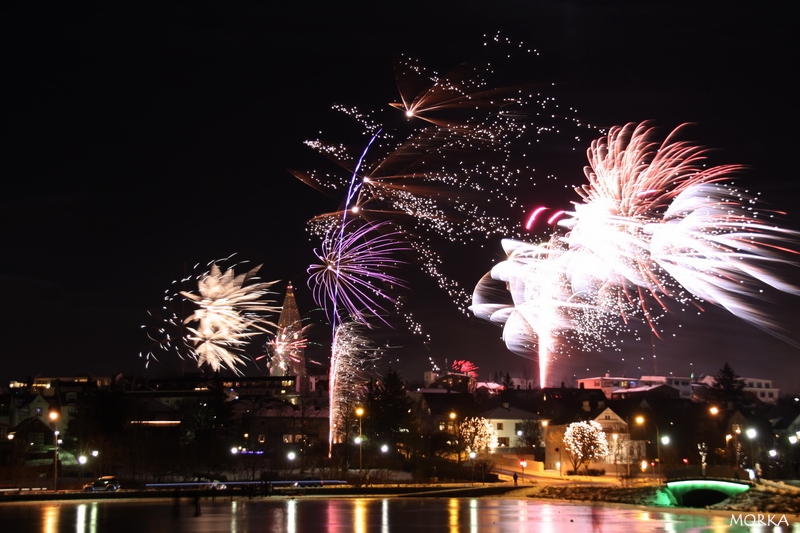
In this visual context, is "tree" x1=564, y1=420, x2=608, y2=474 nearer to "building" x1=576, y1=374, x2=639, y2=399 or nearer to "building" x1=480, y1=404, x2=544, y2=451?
"building" x1=480, y1=404, x2=544, y2=451

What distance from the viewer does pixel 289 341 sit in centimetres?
7062

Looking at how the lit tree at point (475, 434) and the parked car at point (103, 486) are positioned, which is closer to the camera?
the parked car at point (103, 486)

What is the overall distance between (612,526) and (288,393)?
3049 inches

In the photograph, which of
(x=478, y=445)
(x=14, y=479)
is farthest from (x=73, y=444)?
(x=478, y=445)

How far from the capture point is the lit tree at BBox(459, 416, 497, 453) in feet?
243

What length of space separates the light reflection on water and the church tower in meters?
20.5

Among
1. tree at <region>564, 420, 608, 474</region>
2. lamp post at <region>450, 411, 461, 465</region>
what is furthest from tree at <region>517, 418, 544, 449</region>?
tree at <region>564, 420, 608, 474</region>

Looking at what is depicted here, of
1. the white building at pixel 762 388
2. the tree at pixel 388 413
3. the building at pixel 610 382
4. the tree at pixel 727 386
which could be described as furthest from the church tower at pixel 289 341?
the white building at pixel 762 388

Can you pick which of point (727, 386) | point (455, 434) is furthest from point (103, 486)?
point (727, 386)

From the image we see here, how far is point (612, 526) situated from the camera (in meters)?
28.4

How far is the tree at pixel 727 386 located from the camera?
329ft

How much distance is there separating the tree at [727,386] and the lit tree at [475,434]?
34757 mm

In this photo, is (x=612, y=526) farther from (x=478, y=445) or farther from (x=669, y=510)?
(x=478, y=445)

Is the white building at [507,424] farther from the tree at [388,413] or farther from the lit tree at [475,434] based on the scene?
the tree at [388,413]
